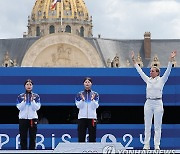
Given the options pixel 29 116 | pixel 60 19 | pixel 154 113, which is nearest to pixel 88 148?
pixel 154 113

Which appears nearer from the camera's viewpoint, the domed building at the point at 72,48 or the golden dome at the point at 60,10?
the domed building at the point at 72,48

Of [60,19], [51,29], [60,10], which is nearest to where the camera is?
[51,29]

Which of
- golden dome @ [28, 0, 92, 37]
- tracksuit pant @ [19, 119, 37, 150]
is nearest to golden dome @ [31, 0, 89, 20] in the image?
golden dome @ [28, 0, 92, 37]

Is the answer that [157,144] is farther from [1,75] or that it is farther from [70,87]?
[1,75]

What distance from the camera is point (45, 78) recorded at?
20641 mm

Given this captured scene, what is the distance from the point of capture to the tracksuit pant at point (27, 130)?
18.8 meters

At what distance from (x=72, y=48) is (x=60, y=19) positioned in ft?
181

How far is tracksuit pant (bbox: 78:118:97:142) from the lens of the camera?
18.9 meters

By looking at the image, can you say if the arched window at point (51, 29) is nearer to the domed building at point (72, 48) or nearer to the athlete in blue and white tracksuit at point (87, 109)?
the domed building at point (72, 48)

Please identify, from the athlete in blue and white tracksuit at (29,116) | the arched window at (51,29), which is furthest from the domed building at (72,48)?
the athlete in blue and white tracksuit at (29,116)

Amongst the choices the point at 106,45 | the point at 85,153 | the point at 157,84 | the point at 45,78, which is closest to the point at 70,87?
the point at 45,78

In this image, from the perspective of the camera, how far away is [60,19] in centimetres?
15312

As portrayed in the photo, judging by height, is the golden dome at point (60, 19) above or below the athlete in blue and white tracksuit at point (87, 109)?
above

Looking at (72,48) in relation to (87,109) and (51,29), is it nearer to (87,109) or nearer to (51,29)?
(51,29)
